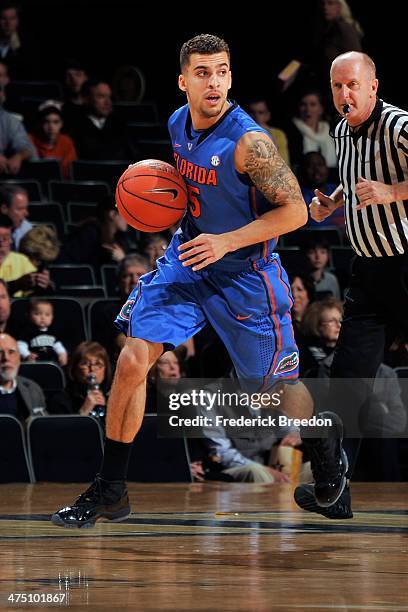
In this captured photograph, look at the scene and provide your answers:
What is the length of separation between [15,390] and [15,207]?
7.42 ft

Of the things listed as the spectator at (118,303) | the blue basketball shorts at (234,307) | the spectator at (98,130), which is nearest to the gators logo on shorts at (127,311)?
the blue basketball shorts at (234,307)

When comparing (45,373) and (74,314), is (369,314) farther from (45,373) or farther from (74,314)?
(74,314)

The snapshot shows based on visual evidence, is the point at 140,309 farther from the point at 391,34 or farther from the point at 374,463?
the point at 391,34

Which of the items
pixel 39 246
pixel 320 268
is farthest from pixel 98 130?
pixel 320 268

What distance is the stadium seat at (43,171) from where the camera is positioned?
10289 millimetres

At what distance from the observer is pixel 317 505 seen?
479 centimetres

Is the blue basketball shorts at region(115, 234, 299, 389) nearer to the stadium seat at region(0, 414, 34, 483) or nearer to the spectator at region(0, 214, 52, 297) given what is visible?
the stadium seat at region(0, 414, 34, 483)

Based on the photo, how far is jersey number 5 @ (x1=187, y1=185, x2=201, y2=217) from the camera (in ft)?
15.0

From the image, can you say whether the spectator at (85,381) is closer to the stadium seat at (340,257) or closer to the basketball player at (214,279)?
the basketball player at (214,279)

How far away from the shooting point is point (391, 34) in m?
12.5

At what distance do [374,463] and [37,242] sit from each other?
2929 millimetres

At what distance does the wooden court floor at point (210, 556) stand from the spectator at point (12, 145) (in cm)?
456

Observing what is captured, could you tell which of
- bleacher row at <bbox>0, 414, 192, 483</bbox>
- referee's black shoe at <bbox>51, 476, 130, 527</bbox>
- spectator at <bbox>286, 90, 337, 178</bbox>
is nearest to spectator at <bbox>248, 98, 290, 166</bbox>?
spectator at <bbox>286, 90, 337, 178</bbox>

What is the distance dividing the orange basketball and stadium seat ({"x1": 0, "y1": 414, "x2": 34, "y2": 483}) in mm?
2267
